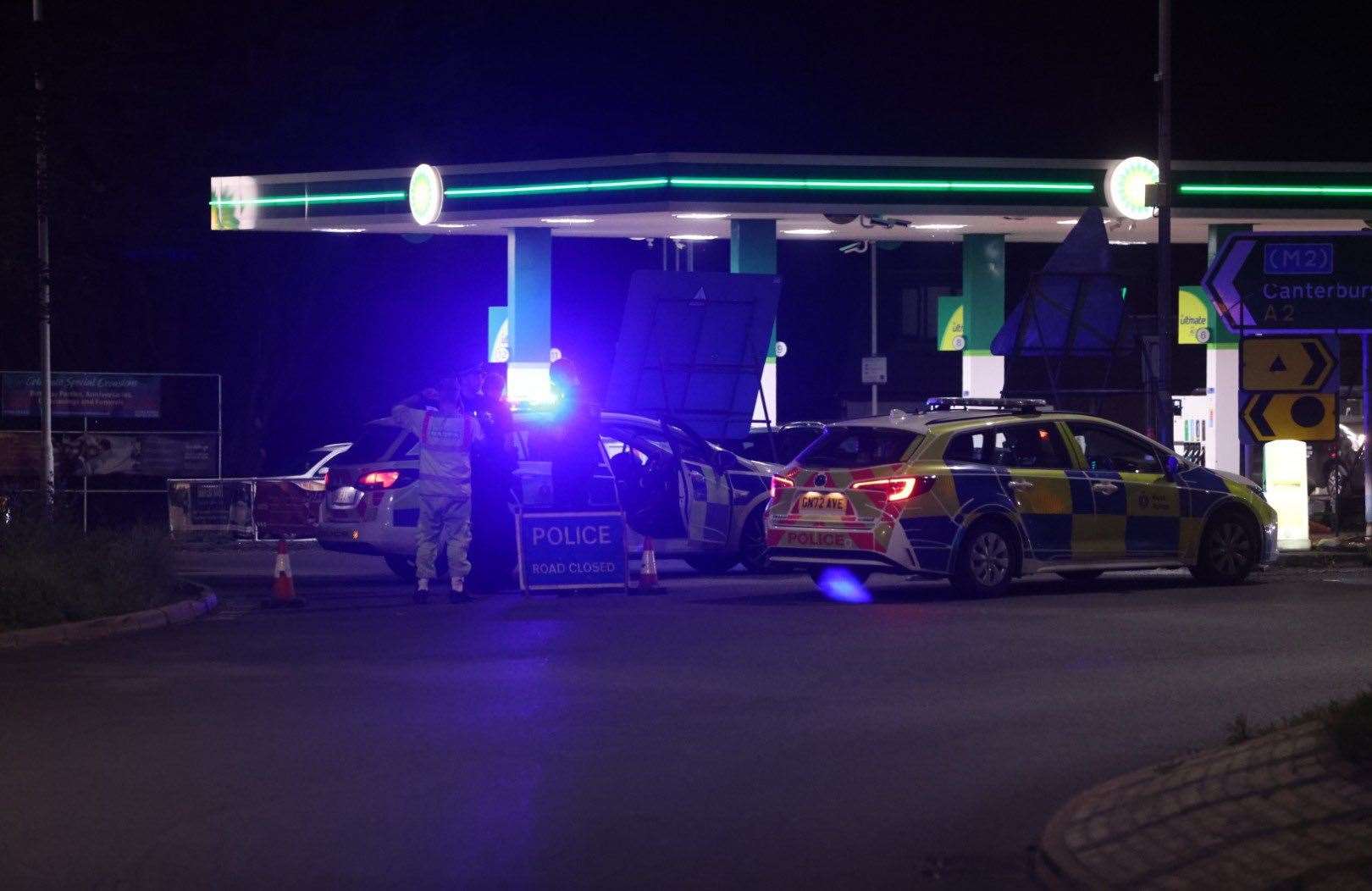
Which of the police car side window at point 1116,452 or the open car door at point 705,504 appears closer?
the police car side window at point 1116,452

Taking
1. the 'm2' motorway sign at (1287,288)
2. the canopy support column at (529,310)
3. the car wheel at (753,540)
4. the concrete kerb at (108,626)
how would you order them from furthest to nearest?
1. the canopy support column at (529,310)
2. the 'm2' motorway sign at (1287,288)
3. the car wheel at (753,540)
4. the concrete kerb at (108,626)

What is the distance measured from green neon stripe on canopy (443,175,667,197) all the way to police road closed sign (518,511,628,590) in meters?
12.1

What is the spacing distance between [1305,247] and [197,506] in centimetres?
1475

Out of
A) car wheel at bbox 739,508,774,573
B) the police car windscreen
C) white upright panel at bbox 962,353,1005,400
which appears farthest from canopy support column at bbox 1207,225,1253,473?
the police car windscreen

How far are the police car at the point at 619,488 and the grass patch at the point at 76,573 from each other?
175 cm

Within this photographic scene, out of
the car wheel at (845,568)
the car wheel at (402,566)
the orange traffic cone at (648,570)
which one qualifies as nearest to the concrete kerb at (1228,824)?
the car wheel at (845,568)

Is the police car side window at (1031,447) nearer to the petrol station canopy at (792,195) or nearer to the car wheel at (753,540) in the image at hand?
the car wheel at (753,540)

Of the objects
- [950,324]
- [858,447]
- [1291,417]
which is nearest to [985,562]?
[858,447]

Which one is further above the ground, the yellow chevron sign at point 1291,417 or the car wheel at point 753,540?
the yellow chevron sign at point 1291,417

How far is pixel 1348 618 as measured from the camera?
1477 cm

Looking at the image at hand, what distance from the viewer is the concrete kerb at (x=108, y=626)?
549 inches

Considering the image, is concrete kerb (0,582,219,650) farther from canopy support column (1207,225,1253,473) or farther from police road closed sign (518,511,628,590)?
canopy support column (1207,225,1253,473)

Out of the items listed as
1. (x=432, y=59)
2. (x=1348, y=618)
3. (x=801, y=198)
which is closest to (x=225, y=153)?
(x=432, y=59)

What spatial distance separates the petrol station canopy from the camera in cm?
2844
